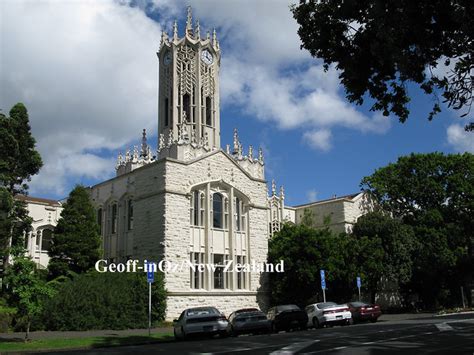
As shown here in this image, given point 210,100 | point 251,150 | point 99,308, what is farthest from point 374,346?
point 210,100

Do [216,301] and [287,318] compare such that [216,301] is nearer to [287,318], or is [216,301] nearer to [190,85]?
[287,318]

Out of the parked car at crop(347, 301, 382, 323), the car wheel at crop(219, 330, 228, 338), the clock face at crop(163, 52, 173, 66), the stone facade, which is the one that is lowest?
the car wheel at crop(219, 330, 228, 338)

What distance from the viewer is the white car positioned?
26.3 metres

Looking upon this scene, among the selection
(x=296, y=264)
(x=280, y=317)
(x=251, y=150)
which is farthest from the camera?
(x=251, y=150)

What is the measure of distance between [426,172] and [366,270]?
11.6 m

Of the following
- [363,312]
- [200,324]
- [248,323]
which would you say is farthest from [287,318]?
[363,312]

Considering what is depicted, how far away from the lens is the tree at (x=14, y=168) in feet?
92.0

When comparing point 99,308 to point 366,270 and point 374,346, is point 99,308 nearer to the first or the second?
point 374,346

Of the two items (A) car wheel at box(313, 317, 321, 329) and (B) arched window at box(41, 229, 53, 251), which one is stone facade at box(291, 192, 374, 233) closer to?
(A) car wheel at box(313, 317, 321, 329)

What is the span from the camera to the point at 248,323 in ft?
74.5

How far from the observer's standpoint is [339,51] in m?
13.0

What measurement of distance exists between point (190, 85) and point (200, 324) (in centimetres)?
3332

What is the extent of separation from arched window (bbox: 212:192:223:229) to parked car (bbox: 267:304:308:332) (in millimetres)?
11119

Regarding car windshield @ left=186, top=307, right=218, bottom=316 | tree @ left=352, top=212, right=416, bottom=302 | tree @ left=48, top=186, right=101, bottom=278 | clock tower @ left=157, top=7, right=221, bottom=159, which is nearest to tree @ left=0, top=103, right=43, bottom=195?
tree @ left=48, top=186, right=101, bottom=278
